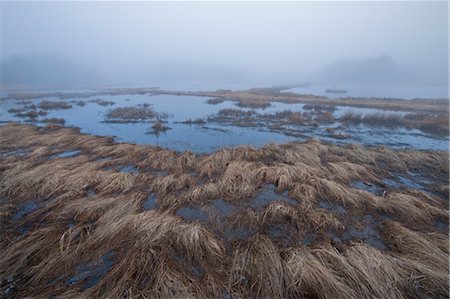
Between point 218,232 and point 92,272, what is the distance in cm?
274

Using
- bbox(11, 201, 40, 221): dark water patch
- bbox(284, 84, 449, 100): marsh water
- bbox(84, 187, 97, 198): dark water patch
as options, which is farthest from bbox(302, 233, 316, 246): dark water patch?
bbox(284, 84, 449, 100): marsh water

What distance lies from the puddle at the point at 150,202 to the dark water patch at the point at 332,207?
17.3ft

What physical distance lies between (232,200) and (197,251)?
2337 millimetres

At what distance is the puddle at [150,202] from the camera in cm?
601

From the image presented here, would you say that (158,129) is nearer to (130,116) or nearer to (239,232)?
(130,116)

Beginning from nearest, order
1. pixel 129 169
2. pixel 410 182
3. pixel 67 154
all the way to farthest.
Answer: pixel 410 182 < pixel 129 169 < pixel 67 154

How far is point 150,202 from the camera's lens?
627 centimetres

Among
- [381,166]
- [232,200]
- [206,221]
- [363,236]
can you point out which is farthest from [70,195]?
[381,166]

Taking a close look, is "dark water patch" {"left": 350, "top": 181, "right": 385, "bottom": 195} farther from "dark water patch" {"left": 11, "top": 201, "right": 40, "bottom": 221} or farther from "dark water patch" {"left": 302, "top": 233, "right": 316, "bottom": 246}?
"dark water patch" {"left": 11, "top": 201, "right": 40, "bottom": 221}

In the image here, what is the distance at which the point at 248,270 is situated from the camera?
380cm

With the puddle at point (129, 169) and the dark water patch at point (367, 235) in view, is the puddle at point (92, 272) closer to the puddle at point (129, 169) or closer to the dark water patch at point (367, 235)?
the puddle at point (129, 169)

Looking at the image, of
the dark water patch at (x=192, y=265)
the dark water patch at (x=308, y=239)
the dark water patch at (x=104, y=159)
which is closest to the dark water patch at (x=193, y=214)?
the dark water patch at (x=192, y=265)

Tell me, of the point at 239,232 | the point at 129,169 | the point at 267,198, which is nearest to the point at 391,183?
the point at 267,198

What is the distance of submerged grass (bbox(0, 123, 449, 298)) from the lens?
3539 millimetres
